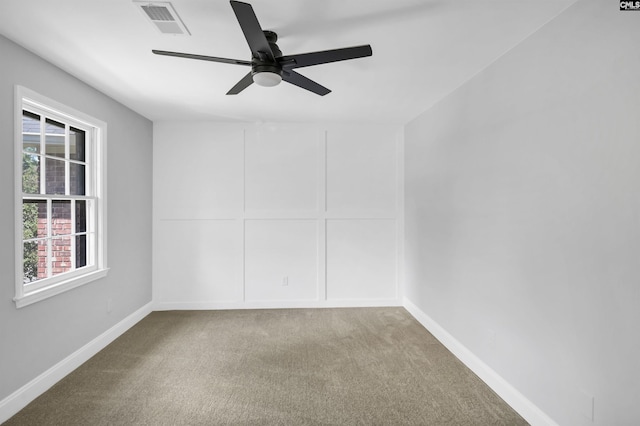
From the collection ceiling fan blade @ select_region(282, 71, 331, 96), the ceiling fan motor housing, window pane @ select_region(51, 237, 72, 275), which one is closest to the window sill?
window pane @ select_region(51, 237, 72, 275)

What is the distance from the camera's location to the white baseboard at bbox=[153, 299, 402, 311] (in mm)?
4441

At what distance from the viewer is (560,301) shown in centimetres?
194

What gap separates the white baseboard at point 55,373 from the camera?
2.20 metres

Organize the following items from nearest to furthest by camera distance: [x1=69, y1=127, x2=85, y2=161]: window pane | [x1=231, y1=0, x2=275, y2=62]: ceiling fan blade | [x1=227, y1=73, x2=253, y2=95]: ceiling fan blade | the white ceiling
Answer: [x1=231, y1=0, x2=275, y2=62]: ceiling fan blade
the white ceiling
[x1=227, y1=73, x2=253, y2=95]: ceiling fan blade
[x1=69, y1=127, x2=85, y2=161]: window pane

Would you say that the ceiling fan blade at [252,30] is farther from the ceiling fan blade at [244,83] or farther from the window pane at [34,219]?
the window pane at [34,219]

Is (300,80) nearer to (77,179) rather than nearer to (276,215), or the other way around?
(77,179)

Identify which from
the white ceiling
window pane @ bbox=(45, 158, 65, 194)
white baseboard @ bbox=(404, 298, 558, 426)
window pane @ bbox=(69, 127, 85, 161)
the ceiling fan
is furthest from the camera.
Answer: window pane @ bbox=(69, 127, 85, 161)

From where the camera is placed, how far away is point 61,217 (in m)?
2.86

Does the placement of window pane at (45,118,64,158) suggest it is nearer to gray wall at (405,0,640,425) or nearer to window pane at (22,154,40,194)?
window pane at (22,154,40,194)

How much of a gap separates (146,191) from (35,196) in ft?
5.76

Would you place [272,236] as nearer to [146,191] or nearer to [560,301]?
[146,191]

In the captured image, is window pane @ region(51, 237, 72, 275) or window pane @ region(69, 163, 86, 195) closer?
window pane @ region(51, 237, 72, 275)

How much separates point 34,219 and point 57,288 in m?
0.56

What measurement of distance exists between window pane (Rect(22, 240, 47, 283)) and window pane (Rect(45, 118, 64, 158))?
0.75 meters
